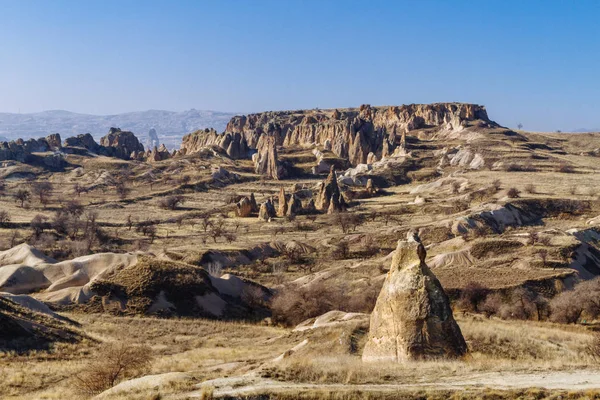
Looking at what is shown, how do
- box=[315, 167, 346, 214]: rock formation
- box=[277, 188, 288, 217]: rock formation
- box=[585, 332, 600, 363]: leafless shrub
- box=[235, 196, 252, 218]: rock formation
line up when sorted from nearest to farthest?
box=[585, 332, 600, 363]: leafless shrub → box=[277, 188, 288, 217]: rock formation → box=[315, 167, 346, 214]: rock formation → box=[235, 196, 252, 218]: rock formation

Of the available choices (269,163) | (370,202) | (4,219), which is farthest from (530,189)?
(4,219)

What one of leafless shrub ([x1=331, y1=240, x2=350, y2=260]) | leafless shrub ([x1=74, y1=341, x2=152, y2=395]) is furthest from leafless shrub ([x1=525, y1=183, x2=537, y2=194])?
leafless shrub ([x1=74, y1=341, x2=152, y2=395])

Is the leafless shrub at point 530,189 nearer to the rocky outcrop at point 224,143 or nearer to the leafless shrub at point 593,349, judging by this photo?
the leafless shrub at point 593,349

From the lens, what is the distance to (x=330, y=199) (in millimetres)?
76000

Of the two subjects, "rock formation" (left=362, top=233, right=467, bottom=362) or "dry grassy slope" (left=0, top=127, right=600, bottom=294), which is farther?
"dry grassy slope" (left=0, top=127, right=600, bottom=294)

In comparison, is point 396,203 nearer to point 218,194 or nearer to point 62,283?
point 218,194

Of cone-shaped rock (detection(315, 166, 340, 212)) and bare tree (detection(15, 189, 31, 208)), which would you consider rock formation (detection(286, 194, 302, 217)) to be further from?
bare tree (detection(15, 189, 31, 208))

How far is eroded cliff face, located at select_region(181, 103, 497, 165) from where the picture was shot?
132 meters

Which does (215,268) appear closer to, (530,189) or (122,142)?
(530,189)

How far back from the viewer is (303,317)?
31.1 meters

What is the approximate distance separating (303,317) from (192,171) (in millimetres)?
87014

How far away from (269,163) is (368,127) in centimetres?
2970

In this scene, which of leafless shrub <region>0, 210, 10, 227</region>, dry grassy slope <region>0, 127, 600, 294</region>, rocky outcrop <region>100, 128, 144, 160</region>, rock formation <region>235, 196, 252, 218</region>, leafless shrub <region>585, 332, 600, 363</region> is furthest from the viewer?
rocky outcrop <region>100, 128, 144, 160</region>

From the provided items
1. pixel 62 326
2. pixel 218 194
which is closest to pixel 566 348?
pixel 62 326
